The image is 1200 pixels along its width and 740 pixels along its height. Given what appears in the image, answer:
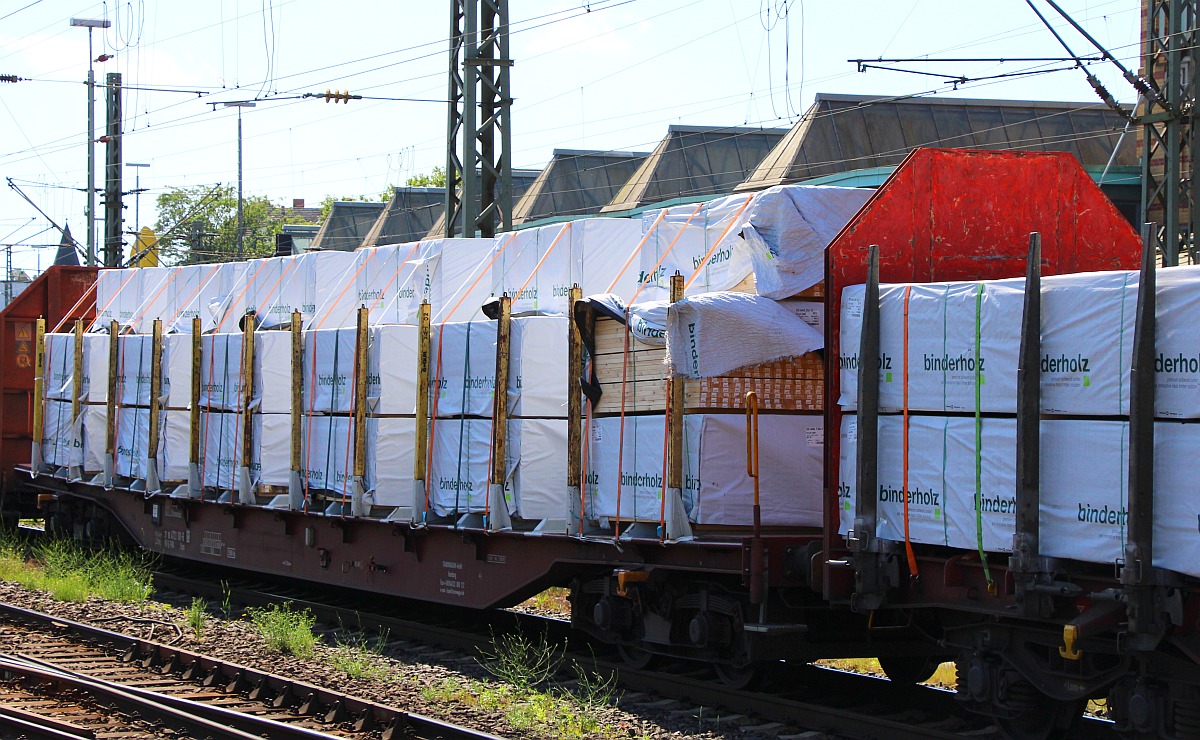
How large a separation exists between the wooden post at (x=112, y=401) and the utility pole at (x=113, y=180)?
10106 mm

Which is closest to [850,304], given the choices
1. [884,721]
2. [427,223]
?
[884,721]

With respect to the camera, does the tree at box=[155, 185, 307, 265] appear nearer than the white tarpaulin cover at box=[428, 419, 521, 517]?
No

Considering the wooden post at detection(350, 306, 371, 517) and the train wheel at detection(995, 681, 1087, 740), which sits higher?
the wooden post at detection(350, 306, 371, 517)

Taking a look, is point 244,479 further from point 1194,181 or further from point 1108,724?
point 1194,181

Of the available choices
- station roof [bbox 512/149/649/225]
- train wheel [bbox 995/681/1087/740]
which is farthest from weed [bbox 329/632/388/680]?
station roof [bbox 512/149/649/225]

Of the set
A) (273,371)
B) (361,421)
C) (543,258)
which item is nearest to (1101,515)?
(543,258)

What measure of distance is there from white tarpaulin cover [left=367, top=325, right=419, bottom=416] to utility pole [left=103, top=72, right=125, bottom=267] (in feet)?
50.1

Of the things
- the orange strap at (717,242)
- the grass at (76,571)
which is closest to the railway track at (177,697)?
the grass at (76,571)

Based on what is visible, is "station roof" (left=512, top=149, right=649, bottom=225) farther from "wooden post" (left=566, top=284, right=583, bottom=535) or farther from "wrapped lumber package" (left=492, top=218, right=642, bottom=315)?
"wooden post" (left=566, top=284, right=583, bottom=535)

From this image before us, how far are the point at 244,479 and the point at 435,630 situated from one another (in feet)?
10.3

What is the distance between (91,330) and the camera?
16.9m

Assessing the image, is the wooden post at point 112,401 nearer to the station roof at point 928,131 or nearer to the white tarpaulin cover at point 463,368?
the white tarpaulin cover at point 463,368

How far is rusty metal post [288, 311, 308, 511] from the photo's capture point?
12469 mm

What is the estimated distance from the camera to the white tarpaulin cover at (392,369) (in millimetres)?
11336
